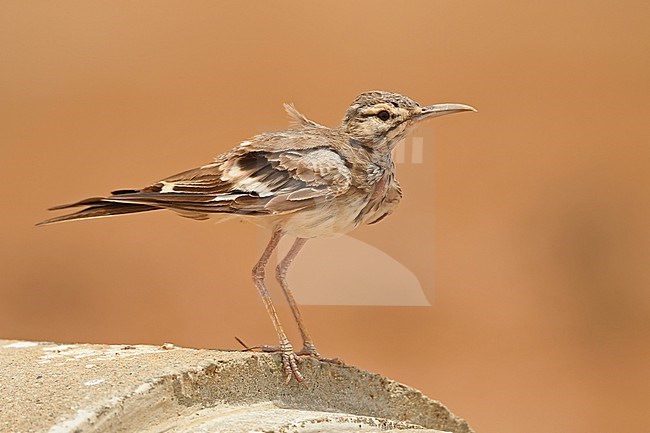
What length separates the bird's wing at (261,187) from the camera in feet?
7.05

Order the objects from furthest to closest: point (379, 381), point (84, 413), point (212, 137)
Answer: point (212, 137) < point (379, 381) < point (84, 413)

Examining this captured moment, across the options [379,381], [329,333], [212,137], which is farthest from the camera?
[329,333]

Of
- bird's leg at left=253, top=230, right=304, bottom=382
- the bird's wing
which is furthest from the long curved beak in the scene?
bird's leg at left=253, top=230, right=304, bottom=382

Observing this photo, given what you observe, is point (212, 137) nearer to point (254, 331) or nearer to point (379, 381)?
point (254, 331)

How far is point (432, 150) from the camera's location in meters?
2.41

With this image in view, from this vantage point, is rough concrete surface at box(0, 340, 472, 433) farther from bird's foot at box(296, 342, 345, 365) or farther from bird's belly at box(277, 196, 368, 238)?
bird's belly at box(277, 196, 368, 238)

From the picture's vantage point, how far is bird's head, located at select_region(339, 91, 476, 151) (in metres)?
2.25

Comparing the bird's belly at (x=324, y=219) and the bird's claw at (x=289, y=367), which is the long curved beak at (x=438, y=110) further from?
Answer: the bird's claw at (x=289, y=367)

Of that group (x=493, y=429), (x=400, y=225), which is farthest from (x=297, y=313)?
(x=493, y=429)

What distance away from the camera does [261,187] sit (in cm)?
218

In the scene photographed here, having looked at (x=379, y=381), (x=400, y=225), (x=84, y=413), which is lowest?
(x=379, y=381)

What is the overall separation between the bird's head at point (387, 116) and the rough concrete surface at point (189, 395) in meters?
0.63

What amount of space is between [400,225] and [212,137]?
131cm

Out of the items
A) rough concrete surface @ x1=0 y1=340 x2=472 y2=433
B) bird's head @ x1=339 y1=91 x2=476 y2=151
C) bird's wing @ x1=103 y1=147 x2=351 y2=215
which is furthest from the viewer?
bird's head @ x1=339 y1=91 x2=476 y2=151
